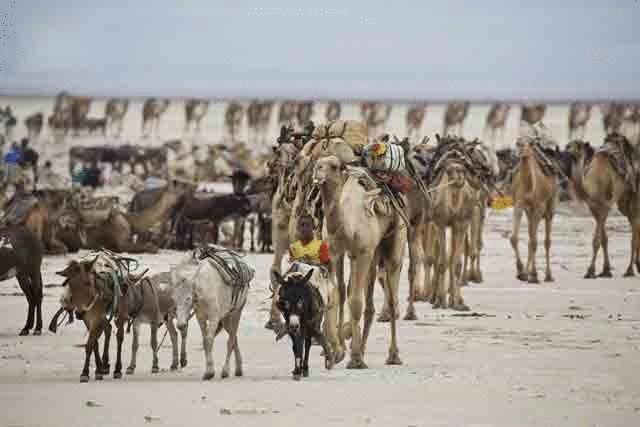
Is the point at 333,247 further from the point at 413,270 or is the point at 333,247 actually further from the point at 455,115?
the point at 455,115

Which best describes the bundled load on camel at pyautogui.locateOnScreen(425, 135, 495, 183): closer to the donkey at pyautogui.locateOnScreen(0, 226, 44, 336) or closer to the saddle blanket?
the donkey at pyautogui.locateOnScreen(0, 226, 44, 336)

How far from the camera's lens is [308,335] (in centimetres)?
1501

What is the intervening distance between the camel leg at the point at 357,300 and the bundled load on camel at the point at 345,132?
67.3 inches

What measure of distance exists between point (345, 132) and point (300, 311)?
340 cm

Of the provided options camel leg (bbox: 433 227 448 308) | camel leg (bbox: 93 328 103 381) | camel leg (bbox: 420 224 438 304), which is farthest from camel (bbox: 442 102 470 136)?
Result: camel leg (bbox: 93 328 103 381)

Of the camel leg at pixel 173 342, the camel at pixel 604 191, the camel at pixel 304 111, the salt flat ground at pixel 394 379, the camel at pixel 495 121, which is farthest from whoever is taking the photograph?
the camel at pixel 304 111

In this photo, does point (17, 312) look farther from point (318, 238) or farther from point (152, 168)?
point (152, 168)

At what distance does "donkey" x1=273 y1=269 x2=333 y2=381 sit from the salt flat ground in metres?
0.22

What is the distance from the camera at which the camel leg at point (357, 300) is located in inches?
631

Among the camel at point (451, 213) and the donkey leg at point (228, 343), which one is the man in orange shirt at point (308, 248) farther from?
the camel at point (451, 213)

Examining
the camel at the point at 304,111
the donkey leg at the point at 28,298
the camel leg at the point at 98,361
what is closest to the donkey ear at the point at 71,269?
the camel leg at the point at 98,361

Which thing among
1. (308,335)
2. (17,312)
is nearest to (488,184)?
(17,312)

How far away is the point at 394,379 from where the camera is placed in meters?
15.2

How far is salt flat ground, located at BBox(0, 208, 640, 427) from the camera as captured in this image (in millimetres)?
12977
